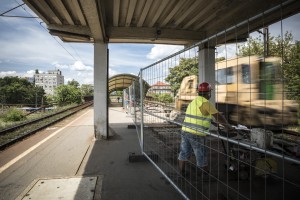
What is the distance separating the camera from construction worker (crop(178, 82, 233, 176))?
393 cm


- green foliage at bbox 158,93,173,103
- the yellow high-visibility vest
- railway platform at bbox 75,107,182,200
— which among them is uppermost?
green foliage at bbox 158,93,173,103

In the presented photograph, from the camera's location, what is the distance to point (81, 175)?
519 cm

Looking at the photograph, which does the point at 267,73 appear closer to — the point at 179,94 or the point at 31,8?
the point at 179,94

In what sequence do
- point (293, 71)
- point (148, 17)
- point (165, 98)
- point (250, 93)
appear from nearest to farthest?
point (293, 71), point (250, 93), point (165, 98), point (148, 17)

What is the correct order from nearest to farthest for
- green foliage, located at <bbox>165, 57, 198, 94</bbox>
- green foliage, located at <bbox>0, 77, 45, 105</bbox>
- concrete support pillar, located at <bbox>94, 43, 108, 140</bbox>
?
green foliage, located at <bbox>165, 57, 198, 94</bbox>, concrete support pillar, located at <bbox>94, 43, 108, 140</bbox>, green foliage, located at <bbox>0, 77, 45, 105</bbox>

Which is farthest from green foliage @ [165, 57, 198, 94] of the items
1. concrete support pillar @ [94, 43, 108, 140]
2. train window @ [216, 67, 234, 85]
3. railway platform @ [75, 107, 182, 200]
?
concrete support pillar @ [94, 43, 108, 140]

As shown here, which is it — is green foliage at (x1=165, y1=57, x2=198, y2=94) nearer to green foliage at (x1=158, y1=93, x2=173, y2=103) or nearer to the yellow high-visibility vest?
green foliage at (x1=158, y1=93, x2=173, y2=103)

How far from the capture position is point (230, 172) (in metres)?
5.00

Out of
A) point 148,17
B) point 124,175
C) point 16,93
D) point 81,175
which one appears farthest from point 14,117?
point 16,93

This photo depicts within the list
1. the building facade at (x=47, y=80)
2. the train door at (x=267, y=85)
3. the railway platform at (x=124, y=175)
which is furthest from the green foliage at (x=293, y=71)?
the building facade at (x=47, y=80)

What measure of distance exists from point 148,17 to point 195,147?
535 cm

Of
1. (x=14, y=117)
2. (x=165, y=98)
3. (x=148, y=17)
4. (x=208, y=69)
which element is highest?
(x=148, y=17)

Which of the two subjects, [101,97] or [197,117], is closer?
[197,117]

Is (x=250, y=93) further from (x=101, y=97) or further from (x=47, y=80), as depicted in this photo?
(x=47, y=80)
